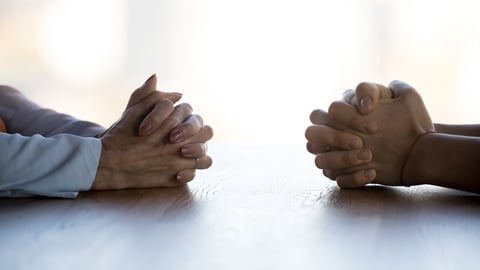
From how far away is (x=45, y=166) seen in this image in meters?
0.95

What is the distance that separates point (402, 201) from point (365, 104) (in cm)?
17

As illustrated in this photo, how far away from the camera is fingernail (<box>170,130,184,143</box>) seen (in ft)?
3.37

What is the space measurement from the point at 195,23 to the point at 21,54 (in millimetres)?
925

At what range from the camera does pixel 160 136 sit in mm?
1038

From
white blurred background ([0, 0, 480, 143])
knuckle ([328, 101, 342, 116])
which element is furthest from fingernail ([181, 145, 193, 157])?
white blurred background ([0, 0, 480, 143])

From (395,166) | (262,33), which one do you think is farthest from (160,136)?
(262,33)

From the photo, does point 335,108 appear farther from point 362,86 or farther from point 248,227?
point 248,227

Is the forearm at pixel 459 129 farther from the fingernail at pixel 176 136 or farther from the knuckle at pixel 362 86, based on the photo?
the fingernail at pixel 176 136

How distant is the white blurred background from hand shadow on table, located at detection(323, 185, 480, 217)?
2478 mm

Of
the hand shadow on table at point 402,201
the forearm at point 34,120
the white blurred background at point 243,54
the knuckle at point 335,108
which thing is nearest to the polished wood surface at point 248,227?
the hand shadow on table at point 402,201

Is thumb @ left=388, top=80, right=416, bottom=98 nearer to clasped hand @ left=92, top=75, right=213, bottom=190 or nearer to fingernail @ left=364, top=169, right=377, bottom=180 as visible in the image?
fingernail @ left=364, top=169, right=377, bottom=180

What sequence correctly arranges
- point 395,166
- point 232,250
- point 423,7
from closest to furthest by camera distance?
point 232,250 < point 395,166 < point 423,7

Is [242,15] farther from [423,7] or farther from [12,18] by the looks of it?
[12,18]

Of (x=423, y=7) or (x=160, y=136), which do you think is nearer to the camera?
(x=160, y=136)
